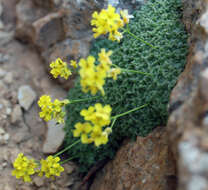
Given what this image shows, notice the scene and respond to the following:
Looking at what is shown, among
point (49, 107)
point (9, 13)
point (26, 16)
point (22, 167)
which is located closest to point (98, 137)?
point (49, 107)

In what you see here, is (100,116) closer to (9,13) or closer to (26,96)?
(26,96)

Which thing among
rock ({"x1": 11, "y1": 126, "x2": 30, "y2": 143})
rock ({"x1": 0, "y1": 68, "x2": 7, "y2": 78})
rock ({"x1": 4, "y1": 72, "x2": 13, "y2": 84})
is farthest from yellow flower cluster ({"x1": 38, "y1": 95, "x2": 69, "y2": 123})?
rock ({"x1": 0, "y1": 68, "x2": 7, "y2": 78})

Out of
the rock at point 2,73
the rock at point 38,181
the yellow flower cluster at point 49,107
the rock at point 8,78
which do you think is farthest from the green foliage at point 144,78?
the rock at point 2,73

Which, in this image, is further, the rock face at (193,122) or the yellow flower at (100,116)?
the yellow flower at (100,116)

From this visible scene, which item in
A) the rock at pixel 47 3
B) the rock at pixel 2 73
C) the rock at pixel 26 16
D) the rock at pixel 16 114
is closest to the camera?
the rock at pixel 16 114

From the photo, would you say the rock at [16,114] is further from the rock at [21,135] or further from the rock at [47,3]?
the rock at [47,3]

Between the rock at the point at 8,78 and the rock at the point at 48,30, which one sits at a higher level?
the rock at the point at 48,30

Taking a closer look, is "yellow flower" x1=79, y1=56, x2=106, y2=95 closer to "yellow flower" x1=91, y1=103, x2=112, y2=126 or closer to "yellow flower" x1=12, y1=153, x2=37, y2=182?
"yellow flower" x1=91, y1=103, x2=112, y2=126
